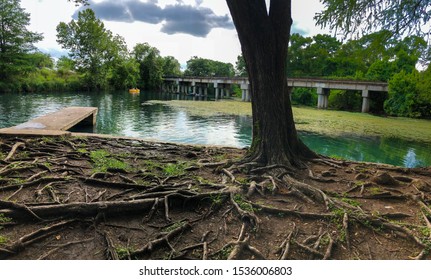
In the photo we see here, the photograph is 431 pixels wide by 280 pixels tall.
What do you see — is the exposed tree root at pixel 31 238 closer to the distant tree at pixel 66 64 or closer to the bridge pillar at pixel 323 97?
the bridge pillar at pixel 323 97

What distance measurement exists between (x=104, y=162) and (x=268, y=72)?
12.9ft

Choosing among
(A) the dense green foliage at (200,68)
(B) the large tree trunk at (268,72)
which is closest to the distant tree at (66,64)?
(A) the dense green foliage at (200,68)

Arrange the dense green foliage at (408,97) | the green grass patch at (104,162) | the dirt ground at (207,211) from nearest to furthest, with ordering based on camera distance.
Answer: the dirt ground at (207,211) < the green grass patch at (104,162) < the dense green foliage at (408,97)

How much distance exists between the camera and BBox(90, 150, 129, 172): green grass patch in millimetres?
5860

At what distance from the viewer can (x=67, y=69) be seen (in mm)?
53000

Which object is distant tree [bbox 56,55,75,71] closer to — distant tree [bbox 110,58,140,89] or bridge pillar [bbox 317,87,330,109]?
distant tree [bbox 110,58,140,89]

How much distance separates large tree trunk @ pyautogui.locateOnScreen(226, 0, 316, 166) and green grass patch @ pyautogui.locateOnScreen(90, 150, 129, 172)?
2.69 meters

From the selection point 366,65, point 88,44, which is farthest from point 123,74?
point 366,65

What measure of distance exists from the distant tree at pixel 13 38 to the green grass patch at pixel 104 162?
35.1 metres

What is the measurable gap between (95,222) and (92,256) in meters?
0.59

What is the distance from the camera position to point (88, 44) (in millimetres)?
51281

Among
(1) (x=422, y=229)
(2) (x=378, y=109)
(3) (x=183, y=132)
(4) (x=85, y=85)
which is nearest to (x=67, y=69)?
(4) (x=85, y=85)

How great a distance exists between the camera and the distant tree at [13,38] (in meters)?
34.2

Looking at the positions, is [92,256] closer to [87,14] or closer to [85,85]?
[85,85]
